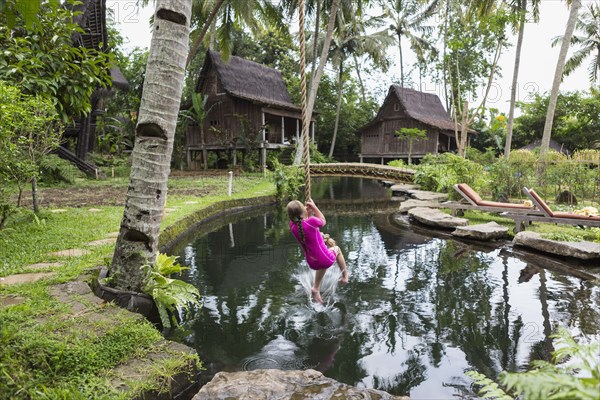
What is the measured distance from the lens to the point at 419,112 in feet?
91.4

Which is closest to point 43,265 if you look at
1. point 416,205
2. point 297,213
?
point 297,213

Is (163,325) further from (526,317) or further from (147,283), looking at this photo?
(526,317)

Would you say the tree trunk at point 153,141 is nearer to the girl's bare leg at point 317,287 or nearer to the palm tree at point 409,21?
the girl's bare leg at point 317,287

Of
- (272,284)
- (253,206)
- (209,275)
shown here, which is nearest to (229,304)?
(272,284)

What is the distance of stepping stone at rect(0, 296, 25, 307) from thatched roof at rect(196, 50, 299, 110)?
18.5 m

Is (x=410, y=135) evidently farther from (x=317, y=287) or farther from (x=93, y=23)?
(x=317, y=287)

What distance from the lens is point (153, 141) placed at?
3607 mm

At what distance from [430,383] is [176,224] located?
5.44 metres

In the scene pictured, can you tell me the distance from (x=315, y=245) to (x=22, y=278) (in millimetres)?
2884

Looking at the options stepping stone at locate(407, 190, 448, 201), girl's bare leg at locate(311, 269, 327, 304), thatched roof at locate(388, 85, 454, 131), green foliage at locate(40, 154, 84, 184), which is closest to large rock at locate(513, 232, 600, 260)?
girl's bare leg at locate(311, 269, 327, 304)

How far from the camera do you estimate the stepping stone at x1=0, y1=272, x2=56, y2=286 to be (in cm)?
383

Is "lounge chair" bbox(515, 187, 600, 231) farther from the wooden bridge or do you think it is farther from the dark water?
the wooden bridge

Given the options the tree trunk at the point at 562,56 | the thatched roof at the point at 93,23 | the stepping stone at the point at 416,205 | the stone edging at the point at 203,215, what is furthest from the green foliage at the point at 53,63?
the tree trunk at the point at 562,56

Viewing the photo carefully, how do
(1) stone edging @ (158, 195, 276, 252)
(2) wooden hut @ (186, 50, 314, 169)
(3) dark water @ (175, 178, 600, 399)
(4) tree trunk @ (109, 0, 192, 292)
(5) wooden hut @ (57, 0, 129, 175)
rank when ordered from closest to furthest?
(3) dark water @ (175, 178, 600, 399) < (4) tree trunk @ (109, 0, 192, 292) < (1) stone edging @ (158, 195, 276, 252) < (5) wooden hut @ (57, 0, 129, 175) < (2) wooden hut @ (186, 50, 314, 169)
